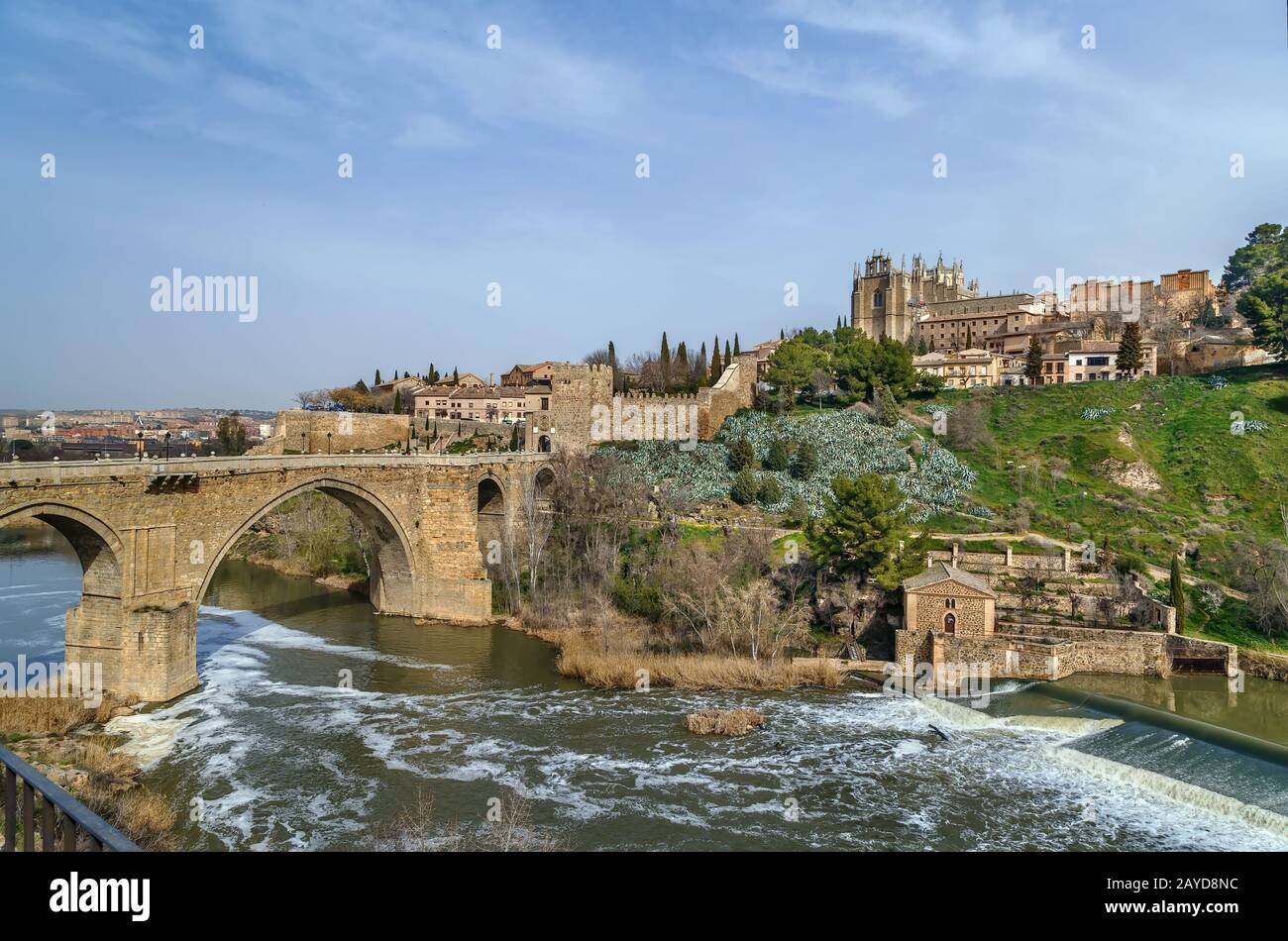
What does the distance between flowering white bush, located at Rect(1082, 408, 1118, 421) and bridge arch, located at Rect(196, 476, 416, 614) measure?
33.8m

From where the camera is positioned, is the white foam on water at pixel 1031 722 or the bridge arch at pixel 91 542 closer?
the bridge arch at pixel 91 542

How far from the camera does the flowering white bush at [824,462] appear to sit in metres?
35.0

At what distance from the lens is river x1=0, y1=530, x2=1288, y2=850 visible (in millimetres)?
14031

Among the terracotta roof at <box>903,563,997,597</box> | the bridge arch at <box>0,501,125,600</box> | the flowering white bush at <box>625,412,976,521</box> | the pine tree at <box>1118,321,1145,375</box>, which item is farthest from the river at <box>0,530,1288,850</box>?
the pine tree at <box>1118,321,1145,375</box>

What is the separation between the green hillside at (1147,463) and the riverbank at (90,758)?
2666 centimetres

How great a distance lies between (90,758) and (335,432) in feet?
121

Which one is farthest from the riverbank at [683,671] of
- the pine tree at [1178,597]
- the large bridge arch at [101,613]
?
the large bridge arch at [101,613]

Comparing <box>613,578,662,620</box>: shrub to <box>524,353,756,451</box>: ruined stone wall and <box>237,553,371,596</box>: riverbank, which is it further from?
<box>524,353,756,451</box>: ruined stone wall

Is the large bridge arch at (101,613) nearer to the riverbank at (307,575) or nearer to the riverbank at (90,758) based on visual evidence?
the riverbank at (90,758)

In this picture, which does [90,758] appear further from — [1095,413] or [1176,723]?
[1095,413]

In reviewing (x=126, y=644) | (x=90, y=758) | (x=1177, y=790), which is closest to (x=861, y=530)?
(x=1177, y=790)
